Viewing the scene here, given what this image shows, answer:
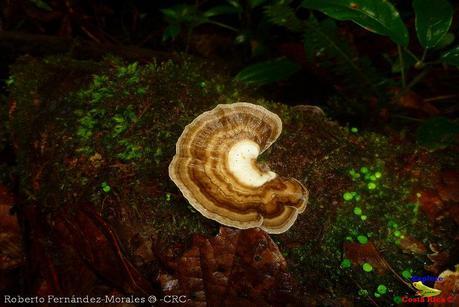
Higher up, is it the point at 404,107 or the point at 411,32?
the point at 411,32

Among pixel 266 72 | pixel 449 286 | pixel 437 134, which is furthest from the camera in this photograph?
pixel 266 72

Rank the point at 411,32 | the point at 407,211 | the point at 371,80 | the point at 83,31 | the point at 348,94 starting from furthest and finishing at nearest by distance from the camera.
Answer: the point at 83,31 < the point at 411,32 < the point at 348,94 < the point at 371,80 < the point at 407,211

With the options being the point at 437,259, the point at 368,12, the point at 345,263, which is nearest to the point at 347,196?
the point at 345,263

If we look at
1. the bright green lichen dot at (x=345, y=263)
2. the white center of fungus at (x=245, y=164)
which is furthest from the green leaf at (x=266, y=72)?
the bright green lichen dot at (x=345, y=263)

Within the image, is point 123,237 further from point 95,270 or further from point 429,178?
point 429,178

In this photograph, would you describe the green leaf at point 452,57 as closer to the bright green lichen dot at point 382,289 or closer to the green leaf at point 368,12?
the green leaf at point 368,12

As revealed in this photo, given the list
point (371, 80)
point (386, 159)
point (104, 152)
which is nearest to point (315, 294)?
point (386, 159)

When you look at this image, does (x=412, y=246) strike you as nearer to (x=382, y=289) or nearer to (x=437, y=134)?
(x=382, y=289)
